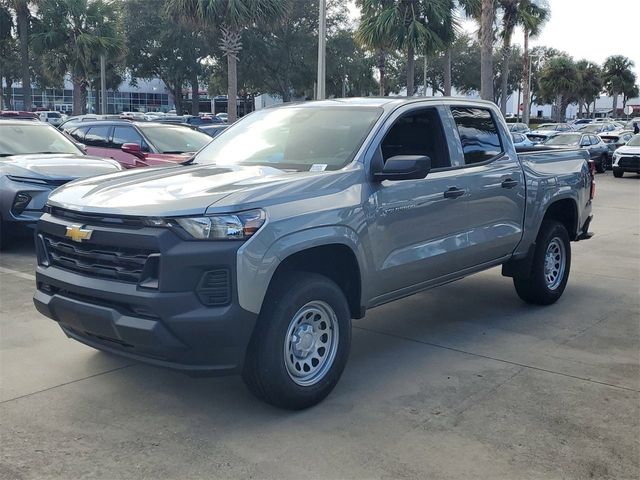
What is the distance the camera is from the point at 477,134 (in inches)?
236

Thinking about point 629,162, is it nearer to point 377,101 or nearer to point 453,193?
point 453,193

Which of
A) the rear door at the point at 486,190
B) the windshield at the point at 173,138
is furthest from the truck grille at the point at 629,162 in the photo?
the rear door at the point at 486,190

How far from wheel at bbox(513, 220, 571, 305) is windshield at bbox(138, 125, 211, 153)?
6.99 metres

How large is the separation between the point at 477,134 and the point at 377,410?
9.05 ft

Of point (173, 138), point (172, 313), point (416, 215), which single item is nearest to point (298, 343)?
point (172, 313)

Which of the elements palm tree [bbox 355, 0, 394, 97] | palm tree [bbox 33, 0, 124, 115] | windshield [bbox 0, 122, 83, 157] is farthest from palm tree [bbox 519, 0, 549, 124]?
Result: windshield [bbox 0, 122, 83, 157]

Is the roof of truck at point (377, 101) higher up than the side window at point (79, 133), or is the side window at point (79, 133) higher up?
the side window at point (79, 133)

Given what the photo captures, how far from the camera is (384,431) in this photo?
4.06m

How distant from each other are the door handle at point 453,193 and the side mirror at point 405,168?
2.40 ft

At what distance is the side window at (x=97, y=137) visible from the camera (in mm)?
13156

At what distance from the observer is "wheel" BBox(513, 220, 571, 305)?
6688 millimetres

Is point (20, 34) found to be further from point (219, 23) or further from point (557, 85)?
point (557, 85)

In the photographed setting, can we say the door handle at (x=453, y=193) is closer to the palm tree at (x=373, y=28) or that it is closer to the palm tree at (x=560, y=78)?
the palm tree at (x=373, y=28)

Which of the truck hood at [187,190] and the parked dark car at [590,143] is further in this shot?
the parked dark car at [590,143]
